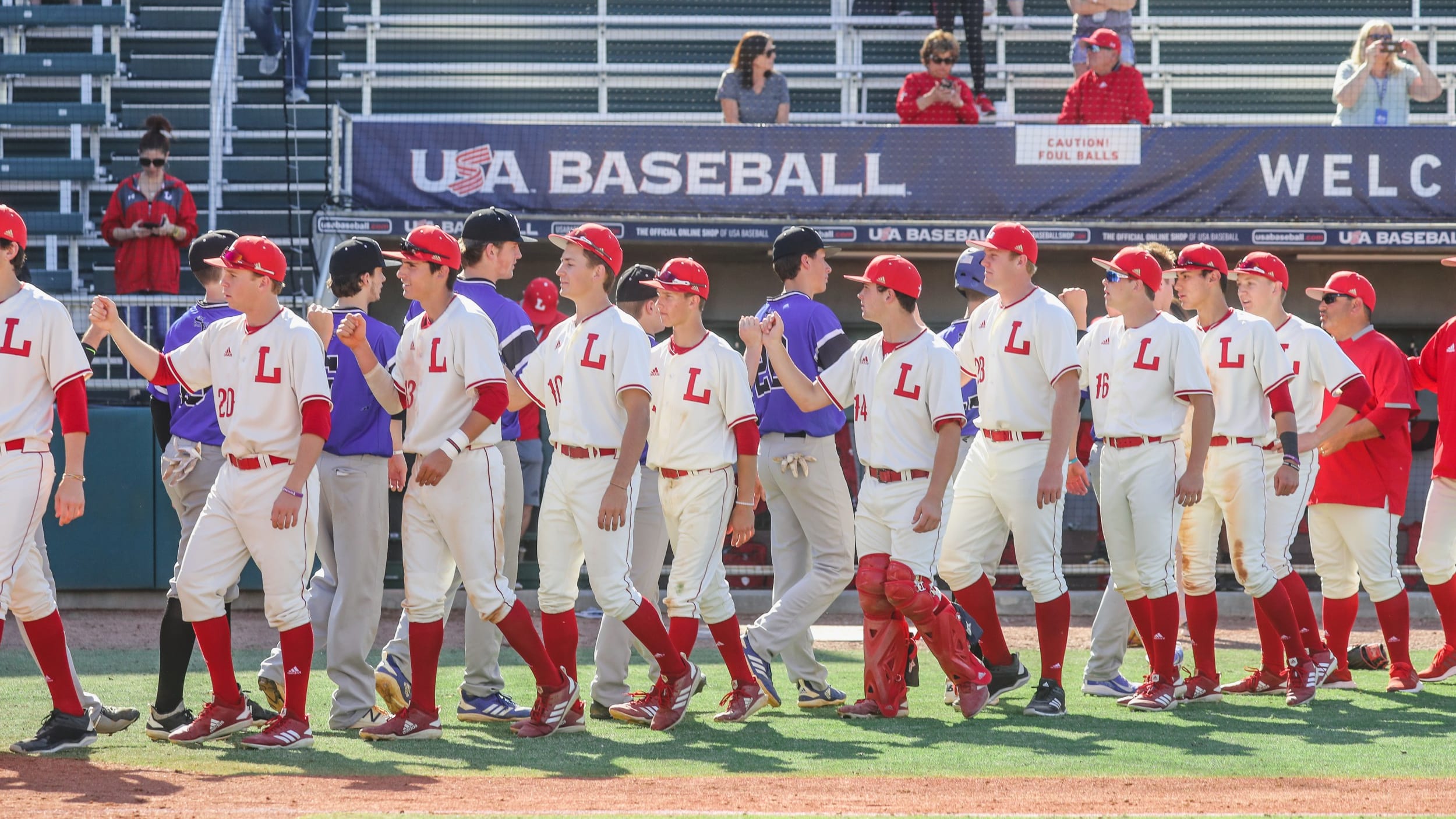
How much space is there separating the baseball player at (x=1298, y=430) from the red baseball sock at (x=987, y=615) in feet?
4.07

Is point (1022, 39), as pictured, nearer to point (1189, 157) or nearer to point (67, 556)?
point (1189, 157)

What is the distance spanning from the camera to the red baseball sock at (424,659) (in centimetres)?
551

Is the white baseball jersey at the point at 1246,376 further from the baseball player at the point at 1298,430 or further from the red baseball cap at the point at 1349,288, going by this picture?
the red baseball cap at the point at 1349,288

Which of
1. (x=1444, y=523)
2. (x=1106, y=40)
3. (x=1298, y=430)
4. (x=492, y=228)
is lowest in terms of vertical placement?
(x=1444, y=523)

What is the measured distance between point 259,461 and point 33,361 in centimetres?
86

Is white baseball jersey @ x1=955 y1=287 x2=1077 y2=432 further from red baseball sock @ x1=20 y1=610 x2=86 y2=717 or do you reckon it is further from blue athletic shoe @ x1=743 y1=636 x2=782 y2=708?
red baseball sock @ x1=20 y1=610 x2=86 y2=717

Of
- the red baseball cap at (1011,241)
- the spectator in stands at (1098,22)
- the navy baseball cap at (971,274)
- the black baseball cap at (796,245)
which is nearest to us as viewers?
the red baseball cap at (1011,241)

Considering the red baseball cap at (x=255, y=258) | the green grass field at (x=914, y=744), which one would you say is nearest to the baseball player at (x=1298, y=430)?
the green grass field at (x=914, y=744)

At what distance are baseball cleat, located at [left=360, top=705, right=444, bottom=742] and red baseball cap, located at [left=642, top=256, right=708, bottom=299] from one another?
1831 millimetres

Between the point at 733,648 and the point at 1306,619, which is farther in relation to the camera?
the point at 1306,619

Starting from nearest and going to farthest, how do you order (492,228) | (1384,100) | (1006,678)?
(492,228) → (1006,678) → (1384,100)

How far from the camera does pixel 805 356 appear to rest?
21.4 ft

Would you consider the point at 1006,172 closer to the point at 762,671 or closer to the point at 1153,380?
the point at 1153,380

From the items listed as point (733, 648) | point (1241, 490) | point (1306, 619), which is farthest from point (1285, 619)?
point (733, 648)
